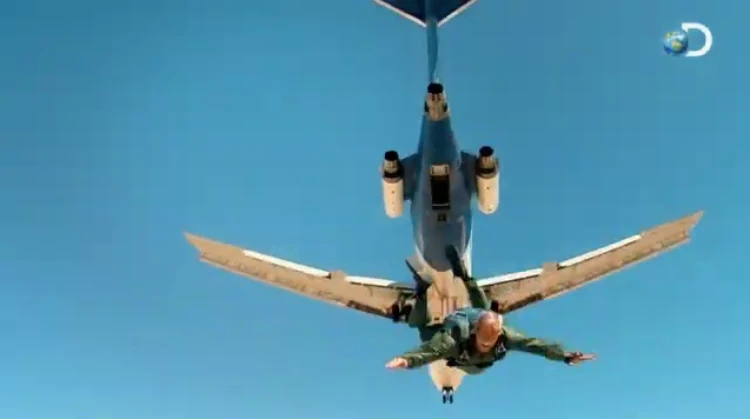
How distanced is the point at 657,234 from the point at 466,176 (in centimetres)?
967

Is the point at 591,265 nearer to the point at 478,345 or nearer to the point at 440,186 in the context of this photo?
the point at 440,186

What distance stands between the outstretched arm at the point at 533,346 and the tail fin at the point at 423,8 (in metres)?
15.3

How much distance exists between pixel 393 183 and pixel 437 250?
314cm

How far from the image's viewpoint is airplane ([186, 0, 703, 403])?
29906 mm

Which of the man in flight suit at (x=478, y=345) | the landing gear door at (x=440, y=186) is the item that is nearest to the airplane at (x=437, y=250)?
the landing gear door at (x=440, y=186)

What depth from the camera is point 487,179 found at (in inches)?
1193

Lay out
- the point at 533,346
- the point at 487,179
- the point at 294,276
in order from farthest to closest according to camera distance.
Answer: the point at 294,276 → the point at 487,179 → the point at 533,346

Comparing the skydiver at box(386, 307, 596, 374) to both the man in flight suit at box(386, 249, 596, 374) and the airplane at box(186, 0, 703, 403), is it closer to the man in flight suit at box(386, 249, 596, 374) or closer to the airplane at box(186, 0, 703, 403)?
the man in flight suit at box(386, 249, 596, 374)

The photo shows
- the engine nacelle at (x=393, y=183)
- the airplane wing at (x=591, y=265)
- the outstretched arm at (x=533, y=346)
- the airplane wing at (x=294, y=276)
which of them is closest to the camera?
the outstretched arm at (x=533, y=346)

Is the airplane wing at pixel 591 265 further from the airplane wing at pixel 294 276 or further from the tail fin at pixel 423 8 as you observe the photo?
the tail fin at pixel 423 8

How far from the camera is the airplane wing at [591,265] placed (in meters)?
34.4

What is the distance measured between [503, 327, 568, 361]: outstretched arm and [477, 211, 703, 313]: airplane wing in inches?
385

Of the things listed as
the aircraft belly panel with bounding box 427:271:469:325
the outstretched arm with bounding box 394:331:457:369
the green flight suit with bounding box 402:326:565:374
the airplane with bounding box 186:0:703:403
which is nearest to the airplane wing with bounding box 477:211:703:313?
the airplane with bounding box 186:0:703:403

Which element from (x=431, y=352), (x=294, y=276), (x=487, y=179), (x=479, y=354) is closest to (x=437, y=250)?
(x=487, y=179)
